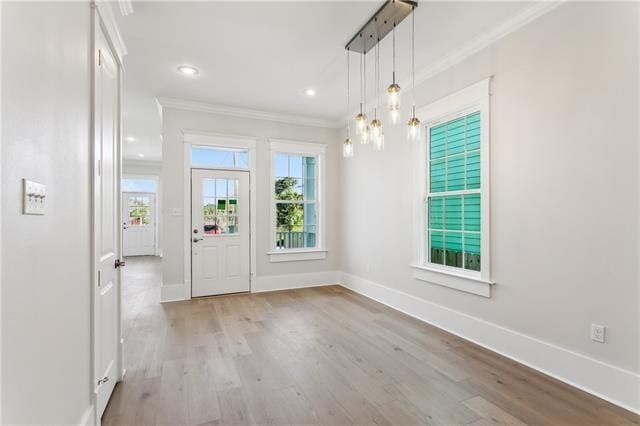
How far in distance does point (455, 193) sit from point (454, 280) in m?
0.92

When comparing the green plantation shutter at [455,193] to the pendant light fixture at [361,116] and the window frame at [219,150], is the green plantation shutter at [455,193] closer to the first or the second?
the pendant light fixture at [361,116]

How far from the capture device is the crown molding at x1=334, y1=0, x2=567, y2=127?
2482 mm

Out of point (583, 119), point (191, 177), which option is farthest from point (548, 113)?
point (191, 177)

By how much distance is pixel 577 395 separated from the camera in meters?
2.16

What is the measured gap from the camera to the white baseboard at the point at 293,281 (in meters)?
5.08

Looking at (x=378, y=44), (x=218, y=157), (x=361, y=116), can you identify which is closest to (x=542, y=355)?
(x=361, y=116)

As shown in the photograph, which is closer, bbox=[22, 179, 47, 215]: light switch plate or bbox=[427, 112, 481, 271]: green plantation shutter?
bbox=[22, 179, 47, 215]: light switch plate

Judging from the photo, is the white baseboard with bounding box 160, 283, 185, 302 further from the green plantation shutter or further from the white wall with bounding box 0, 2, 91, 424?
the green plantation shutter

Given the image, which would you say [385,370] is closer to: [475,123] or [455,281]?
[455,281]

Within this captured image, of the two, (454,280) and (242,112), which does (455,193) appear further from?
(242,112)

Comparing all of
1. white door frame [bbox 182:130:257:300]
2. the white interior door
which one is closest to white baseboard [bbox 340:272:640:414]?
white door frame [bbox 182:130:257:300]

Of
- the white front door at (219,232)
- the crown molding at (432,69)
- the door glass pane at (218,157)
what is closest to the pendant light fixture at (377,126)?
the crown molding at (432,69)

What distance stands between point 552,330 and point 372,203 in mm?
2695

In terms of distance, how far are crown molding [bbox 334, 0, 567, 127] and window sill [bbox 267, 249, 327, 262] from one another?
9.86 feet
